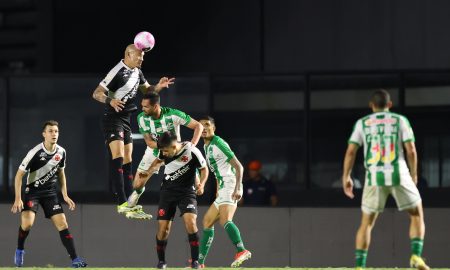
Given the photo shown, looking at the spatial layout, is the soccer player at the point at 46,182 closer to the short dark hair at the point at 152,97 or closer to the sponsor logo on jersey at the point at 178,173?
the sponsor logo on jersey at the point at 178,173

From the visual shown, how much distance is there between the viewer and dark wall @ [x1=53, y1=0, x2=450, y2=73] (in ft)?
89.6

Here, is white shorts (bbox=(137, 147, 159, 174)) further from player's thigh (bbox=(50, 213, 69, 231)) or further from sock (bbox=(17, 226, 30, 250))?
sock (bbox=(17, 226, 30, 250))

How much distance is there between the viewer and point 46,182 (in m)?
22.0

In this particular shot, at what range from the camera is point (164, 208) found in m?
19.8

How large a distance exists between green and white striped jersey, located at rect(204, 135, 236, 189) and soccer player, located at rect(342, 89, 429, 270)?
4.42 m

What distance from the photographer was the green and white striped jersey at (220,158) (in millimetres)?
21094

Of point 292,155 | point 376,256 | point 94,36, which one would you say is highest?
point 94,36

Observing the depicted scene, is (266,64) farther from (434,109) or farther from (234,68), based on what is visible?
(434,109)

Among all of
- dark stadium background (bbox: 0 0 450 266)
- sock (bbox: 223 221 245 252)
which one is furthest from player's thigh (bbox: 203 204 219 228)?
dark stadium background (bbox: 0 0 450 266)

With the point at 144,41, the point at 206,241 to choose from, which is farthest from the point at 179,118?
the point at 206,241

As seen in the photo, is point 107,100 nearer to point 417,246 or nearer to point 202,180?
point 202,180

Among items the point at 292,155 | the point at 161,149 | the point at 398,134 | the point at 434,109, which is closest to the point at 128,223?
the point at 292,155

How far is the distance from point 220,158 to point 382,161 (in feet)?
16.0

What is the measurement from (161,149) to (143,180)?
0.82m
